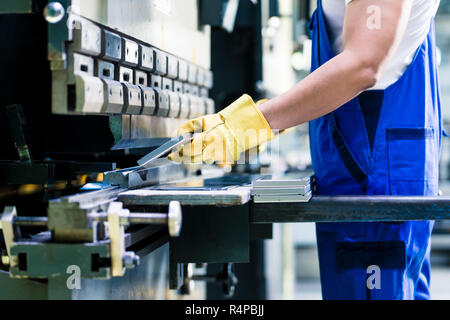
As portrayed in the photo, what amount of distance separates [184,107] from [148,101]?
360 mm

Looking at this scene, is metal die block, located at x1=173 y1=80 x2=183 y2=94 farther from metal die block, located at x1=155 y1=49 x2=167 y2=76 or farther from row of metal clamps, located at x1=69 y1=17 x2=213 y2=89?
metal die block, located at x1=155 y1=49 x2=167 y2=76

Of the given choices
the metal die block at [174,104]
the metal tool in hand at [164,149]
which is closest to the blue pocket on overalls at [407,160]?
the metal tool in hand at [164,149]

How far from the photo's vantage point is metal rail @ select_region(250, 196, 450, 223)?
1.30 metres

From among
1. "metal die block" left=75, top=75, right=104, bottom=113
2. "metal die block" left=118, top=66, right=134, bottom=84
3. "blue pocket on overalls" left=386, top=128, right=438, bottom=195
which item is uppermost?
"metal die block" left=118, top=66, right=134, bottom=84

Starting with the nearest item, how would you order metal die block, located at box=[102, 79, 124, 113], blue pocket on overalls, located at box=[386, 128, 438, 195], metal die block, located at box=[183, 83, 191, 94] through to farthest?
metal die block, located at box=[102, 79, 124, 113] → blue pocket on overalls, located at box=[386, 128, 438, 195] → metal die block, located at box=[183, 83, 191, 94]

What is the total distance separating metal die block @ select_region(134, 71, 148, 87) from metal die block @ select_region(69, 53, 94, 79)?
25 centimetres

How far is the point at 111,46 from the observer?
1.32m

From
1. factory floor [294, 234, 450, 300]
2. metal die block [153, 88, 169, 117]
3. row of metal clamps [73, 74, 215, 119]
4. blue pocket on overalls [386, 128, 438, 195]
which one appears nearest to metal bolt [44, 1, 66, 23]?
row of metal clamps [73, 74, 215, 119]

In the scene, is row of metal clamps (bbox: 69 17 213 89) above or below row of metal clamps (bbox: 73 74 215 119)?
above

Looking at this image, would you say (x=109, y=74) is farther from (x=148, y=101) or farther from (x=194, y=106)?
(x=194, y=106)

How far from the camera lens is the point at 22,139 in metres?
1.37

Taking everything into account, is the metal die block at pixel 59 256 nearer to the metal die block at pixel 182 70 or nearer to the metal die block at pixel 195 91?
the metal die block at pixel 182 70

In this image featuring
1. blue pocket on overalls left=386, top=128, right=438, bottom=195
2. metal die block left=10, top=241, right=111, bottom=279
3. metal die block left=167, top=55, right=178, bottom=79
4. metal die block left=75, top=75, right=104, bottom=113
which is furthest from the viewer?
metal die block left=167, top=55, right=178, bottom=79

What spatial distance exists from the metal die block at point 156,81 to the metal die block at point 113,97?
28 centimetres
